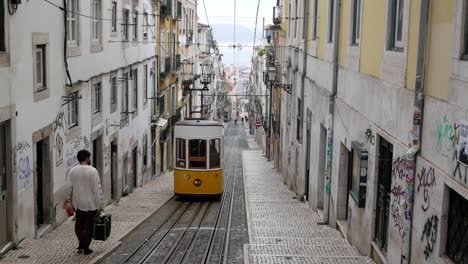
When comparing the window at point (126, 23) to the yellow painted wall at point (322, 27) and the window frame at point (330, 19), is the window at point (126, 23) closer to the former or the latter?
the yellow painted wall at point (322, 27)

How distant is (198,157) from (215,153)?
508mm

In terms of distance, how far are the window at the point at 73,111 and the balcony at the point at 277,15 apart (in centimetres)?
1750

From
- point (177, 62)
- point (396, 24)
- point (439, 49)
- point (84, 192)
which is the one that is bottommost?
point (84, 192)

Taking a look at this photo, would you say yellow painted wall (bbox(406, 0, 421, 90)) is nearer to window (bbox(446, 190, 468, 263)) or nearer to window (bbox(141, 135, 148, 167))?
window (bbox(446, 190, 468, 263))

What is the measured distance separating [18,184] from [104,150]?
7400mm

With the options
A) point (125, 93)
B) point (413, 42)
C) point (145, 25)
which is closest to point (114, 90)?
point (125, 93)

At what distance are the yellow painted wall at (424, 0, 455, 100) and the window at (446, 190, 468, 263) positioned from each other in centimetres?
104

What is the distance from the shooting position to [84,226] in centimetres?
887

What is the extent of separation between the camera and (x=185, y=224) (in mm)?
14547

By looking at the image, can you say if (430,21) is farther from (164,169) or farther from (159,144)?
(164,169)

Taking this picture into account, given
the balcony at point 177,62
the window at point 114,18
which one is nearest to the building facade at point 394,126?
the window at point 114,18

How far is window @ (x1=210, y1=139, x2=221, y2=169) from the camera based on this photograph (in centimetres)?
1786

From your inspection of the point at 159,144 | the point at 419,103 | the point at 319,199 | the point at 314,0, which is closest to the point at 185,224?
the point at 319,199

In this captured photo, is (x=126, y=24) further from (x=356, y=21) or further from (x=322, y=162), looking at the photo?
(x=356, y=21)
